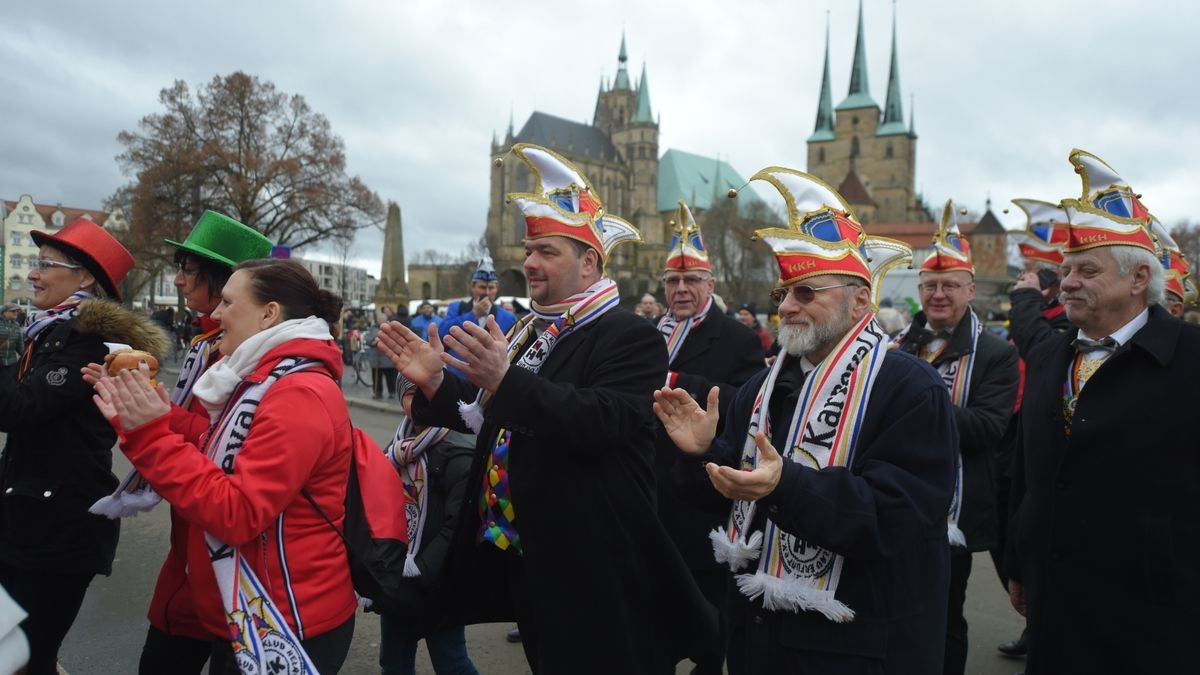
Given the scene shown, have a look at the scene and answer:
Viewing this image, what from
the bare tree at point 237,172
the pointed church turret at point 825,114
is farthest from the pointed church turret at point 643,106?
the bare tree at point 237,172

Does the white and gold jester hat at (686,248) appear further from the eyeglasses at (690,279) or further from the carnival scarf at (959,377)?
the carnival scarf at (959,377)

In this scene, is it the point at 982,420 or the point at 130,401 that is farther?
the point at 982,420

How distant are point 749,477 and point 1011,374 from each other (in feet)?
9.27

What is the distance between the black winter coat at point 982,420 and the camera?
4047 mm

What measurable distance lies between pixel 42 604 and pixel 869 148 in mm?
104741

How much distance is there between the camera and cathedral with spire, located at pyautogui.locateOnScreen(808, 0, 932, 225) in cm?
9750

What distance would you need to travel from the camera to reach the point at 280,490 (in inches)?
90.6

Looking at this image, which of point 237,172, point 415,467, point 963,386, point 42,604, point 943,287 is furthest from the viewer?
point 237,172

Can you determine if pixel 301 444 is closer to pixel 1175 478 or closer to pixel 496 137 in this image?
pixel 1175 478

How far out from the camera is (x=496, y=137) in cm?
9862

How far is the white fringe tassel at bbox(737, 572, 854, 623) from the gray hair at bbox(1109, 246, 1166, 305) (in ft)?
6.23

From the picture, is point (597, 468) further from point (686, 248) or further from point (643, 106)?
point (643, 106)

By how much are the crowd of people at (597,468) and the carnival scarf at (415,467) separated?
0.05ft

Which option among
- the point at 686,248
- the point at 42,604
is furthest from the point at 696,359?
the point at 42,604
